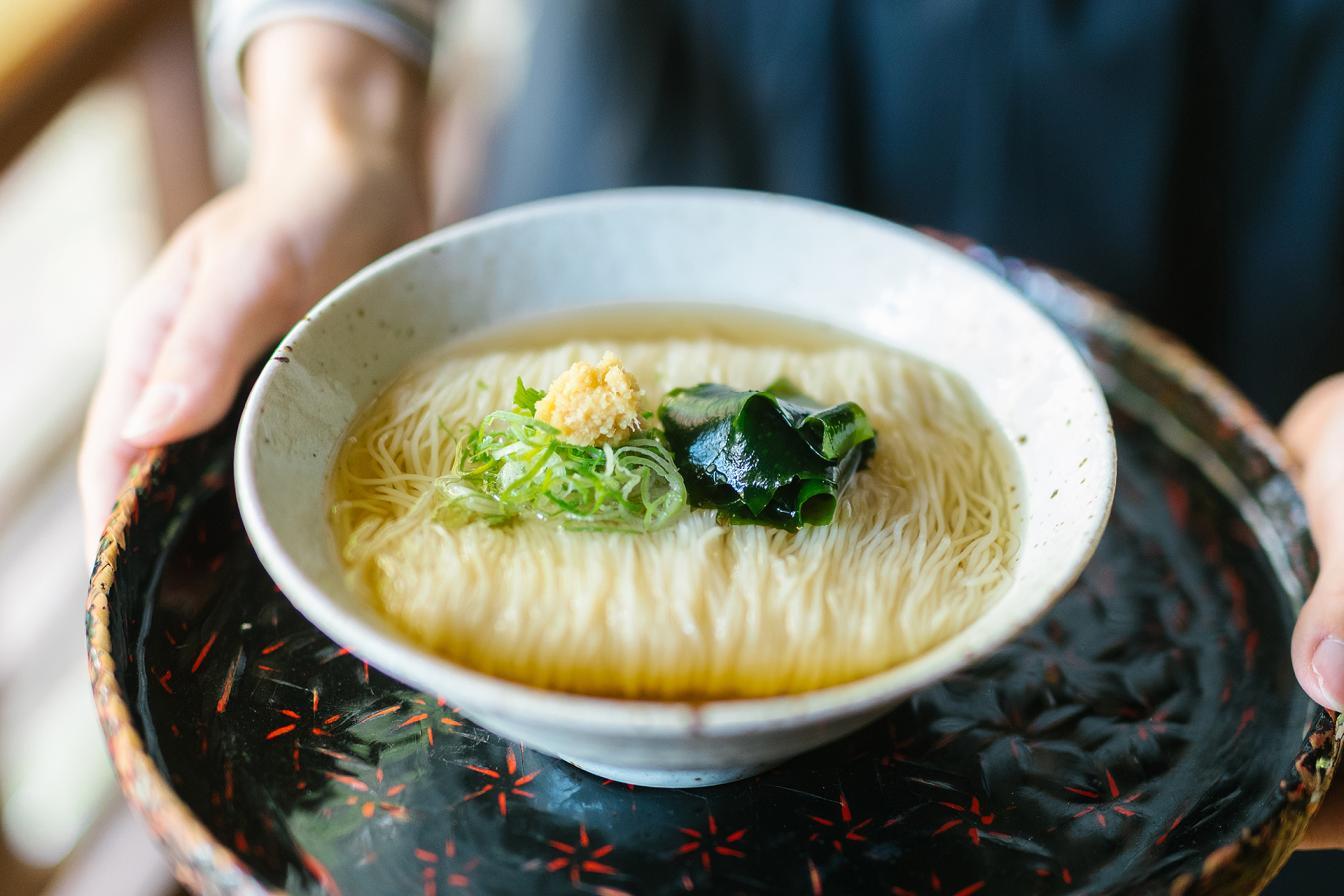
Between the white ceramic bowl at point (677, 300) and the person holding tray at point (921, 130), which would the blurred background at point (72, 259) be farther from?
the white ceramic bowl at point (677, 300)

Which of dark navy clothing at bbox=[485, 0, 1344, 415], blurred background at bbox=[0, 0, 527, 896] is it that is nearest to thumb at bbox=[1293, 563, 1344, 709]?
dark navy clothing at bbox=[485, 0, 1344, 415]

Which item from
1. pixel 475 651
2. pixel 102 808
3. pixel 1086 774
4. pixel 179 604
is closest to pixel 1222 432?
pixel 1086 774

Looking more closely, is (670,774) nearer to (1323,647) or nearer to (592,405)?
(592,405)

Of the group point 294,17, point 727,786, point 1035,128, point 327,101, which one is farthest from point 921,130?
point 727,786

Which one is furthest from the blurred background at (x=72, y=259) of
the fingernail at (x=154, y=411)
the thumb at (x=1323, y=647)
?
the thumb at (x=1323, y=647)

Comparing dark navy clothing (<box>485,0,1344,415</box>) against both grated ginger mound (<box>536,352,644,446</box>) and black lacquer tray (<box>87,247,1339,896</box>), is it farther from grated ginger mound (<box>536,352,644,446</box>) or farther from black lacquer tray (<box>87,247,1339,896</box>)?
grated ginger mound (<box>536,352,644,446</box>)

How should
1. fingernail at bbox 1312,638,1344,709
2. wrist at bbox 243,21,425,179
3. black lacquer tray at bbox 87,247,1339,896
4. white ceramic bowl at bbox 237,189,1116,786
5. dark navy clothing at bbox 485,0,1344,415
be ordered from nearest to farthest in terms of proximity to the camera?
1. white ceramic bowl at bbox 237,189,1116,786
2. black lacquer tray at bbox 87,247,1339,896
3. fingernail at bbox 1312,638,1344,709
4. wrist at bbox 243,21,425,179
5. dark navy clothing at bbox 485,0,1344,415

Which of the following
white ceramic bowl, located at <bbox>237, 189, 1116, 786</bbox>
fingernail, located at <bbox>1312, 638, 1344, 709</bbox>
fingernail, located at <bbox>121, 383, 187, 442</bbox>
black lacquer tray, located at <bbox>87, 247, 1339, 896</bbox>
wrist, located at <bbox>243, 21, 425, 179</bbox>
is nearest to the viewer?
white ceramic bowl, located at <bbox>237, 189, 1116, 786</bbox>
